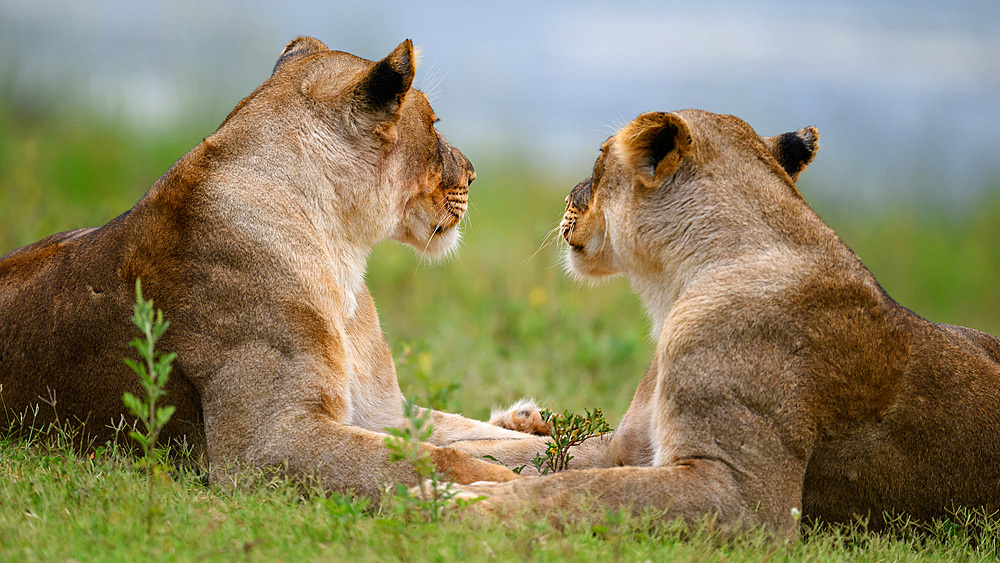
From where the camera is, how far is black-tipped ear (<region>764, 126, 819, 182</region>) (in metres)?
4.94

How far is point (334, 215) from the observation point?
470 cm

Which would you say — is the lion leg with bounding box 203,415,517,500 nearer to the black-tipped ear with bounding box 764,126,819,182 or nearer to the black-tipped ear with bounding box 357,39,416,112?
the black-tipped ear with bounding box 357,39,416,112

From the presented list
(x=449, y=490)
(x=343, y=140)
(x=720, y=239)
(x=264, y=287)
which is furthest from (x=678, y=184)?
(x=264, y=287)

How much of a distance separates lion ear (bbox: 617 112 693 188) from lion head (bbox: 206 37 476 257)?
104cm

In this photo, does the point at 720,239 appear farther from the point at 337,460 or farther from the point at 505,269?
the point at 505,269

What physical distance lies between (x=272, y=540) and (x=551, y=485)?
1.04 m

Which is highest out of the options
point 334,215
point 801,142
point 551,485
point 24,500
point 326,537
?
point 801,142

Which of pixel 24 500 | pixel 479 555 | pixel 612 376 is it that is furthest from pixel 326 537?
pixel 612 376

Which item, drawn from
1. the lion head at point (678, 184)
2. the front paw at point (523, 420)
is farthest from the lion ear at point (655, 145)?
the front paw at point (523, 420)

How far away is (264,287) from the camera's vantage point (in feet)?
14.2

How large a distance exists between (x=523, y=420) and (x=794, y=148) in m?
2.02

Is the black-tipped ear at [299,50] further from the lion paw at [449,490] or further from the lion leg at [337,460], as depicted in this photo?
the lion paw at [449,490]

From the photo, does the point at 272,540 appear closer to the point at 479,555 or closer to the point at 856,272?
the point at 479,555

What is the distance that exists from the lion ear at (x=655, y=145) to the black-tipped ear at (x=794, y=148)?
2.36 ft
